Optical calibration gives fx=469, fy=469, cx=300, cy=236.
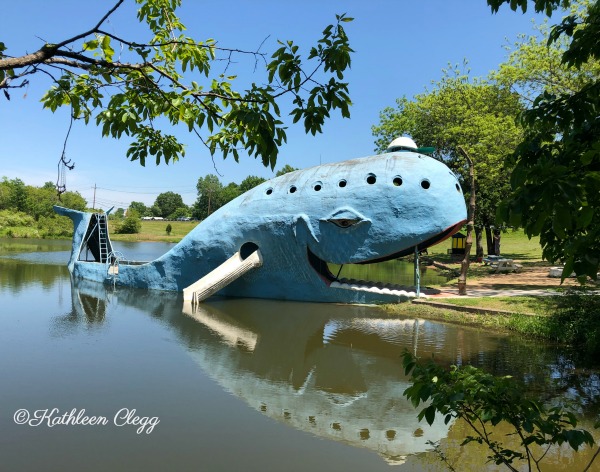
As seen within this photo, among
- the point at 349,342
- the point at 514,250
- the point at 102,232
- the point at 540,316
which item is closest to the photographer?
the point at 349,342

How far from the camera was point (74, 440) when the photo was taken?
18.4ft

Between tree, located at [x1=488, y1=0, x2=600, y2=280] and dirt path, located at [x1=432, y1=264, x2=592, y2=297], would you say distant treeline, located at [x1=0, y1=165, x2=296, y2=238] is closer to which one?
dirt path, located at [x1=432, y1=264, x2=592, y2=297]

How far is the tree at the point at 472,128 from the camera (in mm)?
21719

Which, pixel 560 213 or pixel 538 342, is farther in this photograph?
pixel 538 342

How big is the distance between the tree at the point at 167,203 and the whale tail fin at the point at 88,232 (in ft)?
290

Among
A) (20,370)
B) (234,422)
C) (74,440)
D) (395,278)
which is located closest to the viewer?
(74,440)

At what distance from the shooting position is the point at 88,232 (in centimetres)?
2238

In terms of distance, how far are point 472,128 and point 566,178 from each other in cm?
2212

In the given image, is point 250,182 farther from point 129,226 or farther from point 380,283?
point 380,283

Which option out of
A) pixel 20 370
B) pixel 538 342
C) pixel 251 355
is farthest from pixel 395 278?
pixel 20 370

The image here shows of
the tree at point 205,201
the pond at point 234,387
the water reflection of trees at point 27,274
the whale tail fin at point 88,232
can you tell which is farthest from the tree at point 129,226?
the pond at point 234,387

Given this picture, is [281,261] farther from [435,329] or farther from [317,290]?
[435,329]

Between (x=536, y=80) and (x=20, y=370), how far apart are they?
21.0 metres

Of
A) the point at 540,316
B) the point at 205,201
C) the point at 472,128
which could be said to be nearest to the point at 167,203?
the point at 205,201
